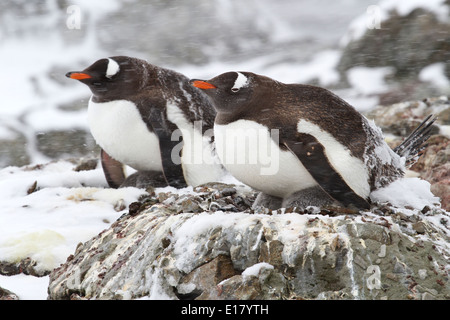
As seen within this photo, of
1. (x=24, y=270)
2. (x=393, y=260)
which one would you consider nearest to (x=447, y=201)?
(x=393, y=260)

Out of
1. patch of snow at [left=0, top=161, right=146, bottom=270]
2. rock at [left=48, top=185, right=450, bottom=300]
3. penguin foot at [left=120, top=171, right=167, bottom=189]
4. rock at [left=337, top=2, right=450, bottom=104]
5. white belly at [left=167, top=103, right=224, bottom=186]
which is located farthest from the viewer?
rock at [left=337, top=2, right=450, bottom=104]

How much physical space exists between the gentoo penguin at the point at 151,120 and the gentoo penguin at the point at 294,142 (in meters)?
1.27

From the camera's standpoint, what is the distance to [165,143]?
13.8 feet

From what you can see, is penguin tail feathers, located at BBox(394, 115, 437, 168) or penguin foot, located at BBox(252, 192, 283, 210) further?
penguin tail feathers, located at BBox(394, 115, 437, 168)

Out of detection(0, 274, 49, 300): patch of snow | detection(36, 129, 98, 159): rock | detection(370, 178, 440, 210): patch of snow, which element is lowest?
detection(36, 129, 98, 159): rock

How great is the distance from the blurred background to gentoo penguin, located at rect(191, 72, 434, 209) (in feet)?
20.3

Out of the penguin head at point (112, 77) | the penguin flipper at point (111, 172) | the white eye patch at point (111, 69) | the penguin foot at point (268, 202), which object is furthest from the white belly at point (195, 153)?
the penguin foot at point (268, 202)

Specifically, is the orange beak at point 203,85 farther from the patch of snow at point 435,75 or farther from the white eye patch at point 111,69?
the patch of snow at point 435,75

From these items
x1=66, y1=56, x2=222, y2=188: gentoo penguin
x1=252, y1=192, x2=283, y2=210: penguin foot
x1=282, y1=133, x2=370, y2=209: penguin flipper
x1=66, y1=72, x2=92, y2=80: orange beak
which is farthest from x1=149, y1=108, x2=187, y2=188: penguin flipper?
x1=282, y1=133, x2=370, y2=209: penguin flipper

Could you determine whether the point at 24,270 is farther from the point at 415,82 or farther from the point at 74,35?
the point at 74,35

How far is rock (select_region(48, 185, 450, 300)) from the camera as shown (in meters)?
2.31

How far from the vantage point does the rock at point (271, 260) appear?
2.31 m

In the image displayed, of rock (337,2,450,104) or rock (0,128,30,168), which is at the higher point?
rock (337,2,450,104)

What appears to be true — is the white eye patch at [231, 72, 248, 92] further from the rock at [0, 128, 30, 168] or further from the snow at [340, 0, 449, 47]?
the snow at [340, 0, 449, 47]
